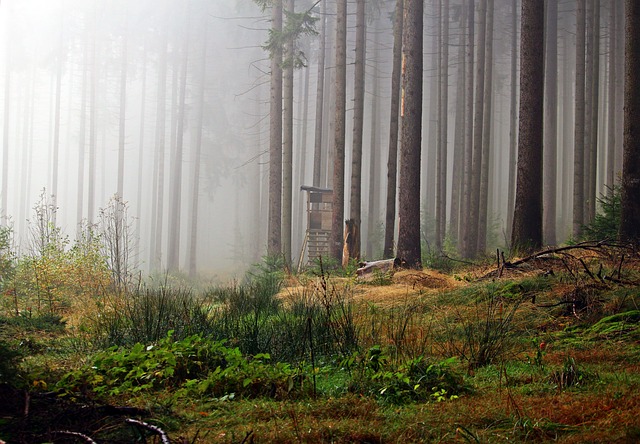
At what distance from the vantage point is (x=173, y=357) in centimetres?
456

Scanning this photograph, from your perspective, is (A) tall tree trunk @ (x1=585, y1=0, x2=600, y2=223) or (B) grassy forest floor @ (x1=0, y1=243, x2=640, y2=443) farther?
(A) tall tree trunk @ (x1=585, y1=0, x2=600, y2=223)

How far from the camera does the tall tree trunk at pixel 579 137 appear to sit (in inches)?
744

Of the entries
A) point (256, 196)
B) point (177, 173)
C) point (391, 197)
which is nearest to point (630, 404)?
point (391, 197)

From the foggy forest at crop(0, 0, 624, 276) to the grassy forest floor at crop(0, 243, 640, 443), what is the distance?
400 inches

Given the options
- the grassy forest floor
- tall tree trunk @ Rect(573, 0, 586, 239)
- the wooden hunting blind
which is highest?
tall tree trunk @ Rect(573, 0, 586, 239)

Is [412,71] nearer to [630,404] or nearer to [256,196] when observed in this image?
[630,404]

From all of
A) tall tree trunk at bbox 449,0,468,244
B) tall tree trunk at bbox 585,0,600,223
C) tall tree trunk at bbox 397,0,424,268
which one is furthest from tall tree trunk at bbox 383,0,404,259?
tall tree trunk at bbox 449,0,468,244

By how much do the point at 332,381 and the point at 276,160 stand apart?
14950mm

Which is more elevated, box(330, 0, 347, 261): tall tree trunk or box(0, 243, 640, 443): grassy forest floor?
box(330, 0, 347, 261): tall tree trunk

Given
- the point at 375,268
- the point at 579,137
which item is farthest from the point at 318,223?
the point at 375,268

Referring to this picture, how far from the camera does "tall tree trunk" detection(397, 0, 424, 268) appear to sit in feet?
44.6

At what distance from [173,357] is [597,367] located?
3.24m

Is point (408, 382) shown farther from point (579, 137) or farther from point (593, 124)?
point (593, 124)

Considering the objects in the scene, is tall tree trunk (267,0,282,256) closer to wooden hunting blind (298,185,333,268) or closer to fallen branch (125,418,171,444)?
wooden hunting blind (298,185,333,268)
